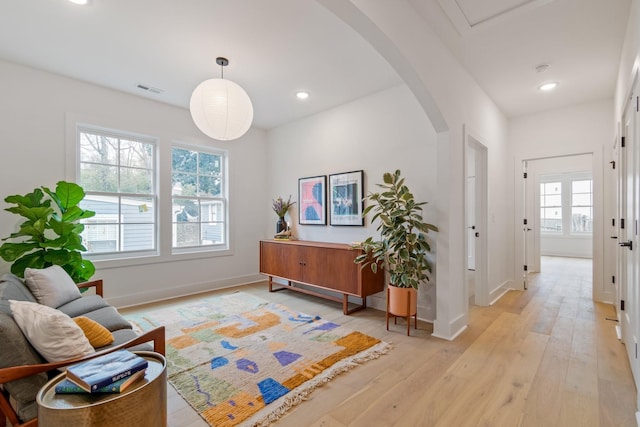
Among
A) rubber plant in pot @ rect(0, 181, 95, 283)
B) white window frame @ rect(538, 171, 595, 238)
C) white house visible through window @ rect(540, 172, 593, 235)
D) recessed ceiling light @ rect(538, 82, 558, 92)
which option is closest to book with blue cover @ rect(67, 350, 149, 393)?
rubber plant in pot @ rect(0, 181, 95, 283)

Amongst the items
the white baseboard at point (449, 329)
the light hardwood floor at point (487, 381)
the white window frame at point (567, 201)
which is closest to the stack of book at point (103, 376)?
the light hardwood floor at point (487, 381)

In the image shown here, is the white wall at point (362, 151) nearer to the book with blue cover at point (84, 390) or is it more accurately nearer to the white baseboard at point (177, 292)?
the white baseboard at point (177, 292)

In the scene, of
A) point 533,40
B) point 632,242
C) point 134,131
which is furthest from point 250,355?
point 533,40

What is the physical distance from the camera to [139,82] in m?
3.57

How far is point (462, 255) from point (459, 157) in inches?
40.4

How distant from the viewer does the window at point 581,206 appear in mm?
7645

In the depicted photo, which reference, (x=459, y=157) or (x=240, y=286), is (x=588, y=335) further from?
(x=240, y=286)

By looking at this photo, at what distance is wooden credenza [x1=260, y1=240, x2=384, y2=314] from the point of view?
3.41 meters

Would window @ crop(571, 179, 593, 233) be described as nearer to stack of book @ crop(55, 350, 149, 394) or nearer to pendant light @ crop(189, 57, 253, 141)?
pendant light @ crop(189, 57, 253, 141)

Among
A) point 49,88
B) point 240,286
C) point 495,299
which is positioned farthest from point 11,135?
point 495,299

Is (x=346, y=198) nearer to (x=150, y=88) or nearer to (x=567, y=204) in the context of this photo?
(x=150, y=88)

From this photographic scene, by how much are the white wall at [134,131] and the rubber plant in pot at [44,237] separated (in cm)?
→ 46

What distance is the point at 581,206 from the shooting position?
7773 mm

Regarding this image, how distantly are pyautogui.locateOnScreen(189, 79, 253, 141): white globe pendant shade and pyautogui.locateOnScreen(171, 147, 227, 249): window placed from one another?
7.15 feet
